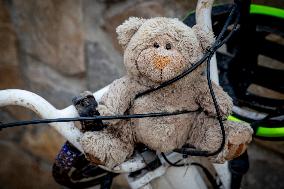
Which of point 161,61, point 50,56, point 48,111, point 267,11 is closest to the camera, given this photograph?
point 161,61

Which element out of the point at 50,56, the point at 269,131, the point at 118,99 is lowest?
the point at 269,131

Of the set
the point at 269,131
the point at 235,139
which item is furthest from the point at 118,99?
the point at 269,131

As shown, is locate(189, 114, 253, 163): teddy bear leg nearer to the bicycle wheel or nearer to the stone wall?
the bicycle wheel

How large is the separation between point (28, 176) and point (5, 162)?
3.9 inches

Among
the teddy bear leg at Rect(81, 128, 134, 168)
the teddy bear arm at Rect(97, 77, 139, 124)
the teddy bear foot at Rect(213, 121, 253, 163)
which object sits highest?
the teddy bear arm at Rect(97, 77, 139, 124)

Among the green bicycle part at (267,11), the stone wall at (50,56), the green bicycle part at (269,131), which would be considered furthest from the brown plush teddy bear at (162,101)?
the stone wall at (50,56)

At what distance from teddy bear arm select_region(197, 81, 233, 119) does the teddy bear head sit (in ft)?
0.12

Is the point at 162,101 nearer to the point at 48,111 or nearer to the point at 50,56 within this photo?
the point at 48,111

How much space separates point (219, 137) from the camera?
0.49m

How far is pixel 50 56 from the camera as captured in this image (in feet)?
3.77

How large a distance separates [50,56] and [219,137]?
0.78 meters

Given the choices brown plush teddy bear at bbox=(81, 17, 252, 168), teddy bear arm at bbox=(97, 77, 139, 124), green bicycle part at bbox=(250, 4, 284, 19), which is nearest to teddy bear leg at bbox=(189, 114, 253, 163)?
brown plush teddy bear at bbox=(81, 17, 252, 168)

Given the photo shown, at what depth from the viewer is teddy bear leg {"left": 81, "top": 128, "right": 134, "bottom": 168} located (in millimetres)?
470

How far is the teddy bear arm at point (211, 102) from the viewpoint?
0.49 meters
